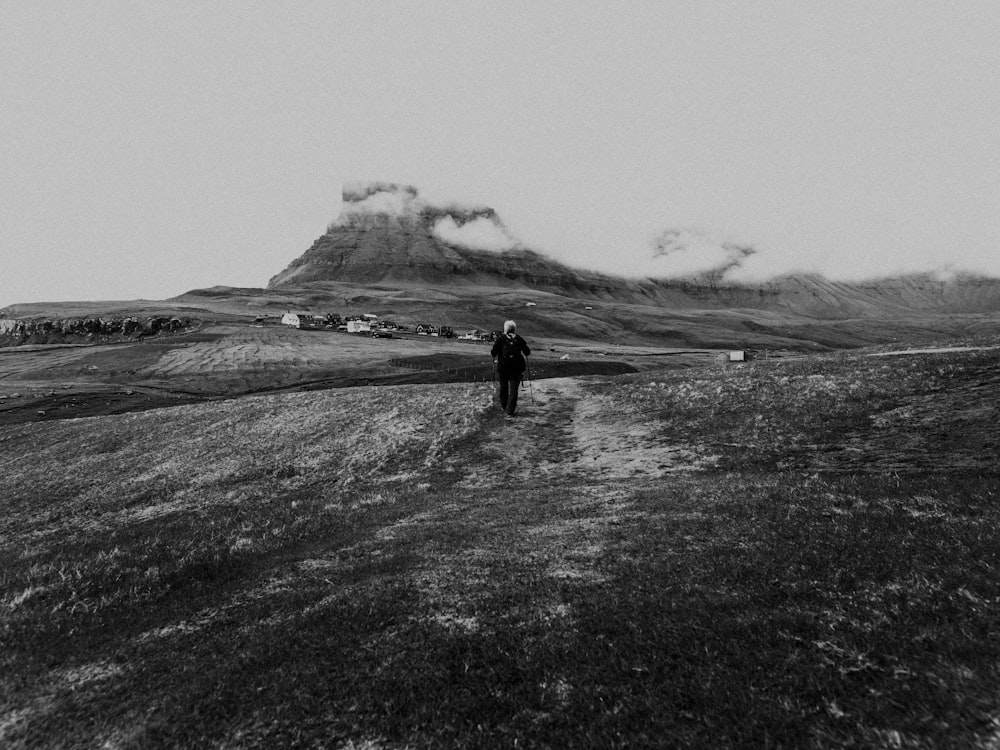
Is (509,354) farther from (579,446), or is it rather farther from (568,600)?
(568,600)

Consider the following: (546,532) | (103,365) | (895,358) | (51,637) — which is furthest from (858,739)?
(103,365)

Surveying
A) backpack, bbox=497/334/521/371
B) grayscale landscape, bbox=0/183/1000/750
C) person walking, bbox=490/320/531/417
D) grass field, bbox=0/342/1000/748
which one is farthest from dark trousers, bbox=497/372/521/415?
grass field, bbox=0/342/1000/748

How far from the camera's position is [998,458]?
12.5m

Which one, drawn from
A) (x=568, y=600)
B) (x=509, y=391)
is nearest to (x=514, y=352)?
(x=509, y=391)

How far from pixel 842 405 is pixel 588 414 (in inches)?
443

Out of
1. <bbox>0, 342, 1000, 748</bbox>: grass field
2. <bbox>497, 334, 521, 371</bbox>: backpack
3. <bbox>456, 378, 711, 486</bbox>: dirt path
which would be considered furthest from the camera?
<bbox>497, 334, 521, 371</bbox>: backpack

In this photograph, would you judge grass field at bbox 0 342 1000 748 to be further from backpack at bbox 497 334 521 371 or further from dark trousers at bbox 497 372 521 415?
backpack at bbox 497 334 521 371

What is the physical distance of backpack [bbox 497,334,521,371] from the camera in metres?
23.9

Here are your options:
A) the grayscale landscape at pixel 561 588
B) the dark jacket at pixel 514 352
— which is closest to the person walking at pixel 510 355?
the dark jacket at pixel 514 352

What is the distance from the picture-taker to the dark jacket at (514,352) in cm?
2394

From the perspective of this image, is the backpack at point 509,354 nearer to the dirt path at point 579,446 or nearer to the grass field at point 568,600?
the dirt path at point 579,446

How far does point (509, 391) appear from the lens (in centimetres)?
2584

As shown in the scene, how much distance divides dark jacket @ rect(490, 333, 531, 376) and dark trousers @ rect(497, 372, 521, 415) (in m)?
0.37

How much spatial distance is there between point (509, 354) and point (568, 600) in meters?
17.0
